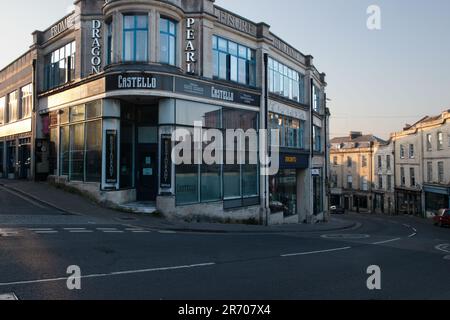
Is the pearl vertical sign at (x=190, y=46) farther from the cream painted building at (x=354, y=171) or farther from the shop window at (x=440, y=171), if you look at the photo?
the cream painted building at (x=354, y=171)

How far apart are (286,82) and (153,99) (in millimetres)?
12413

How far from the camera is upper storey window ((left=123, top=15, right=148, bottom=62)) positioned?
19672mm

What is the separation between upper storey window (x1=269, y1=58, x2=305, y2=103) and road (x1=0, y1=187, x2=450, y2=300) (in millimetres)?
14264

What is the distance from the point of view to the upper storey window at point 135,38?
19672mm

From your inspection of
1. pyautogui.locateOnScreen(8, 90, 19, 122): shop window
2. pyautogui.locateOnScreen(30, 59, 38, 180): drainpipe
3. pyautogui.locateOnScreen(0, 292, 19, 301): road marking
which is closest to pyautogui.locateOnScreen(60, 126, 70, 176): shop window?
pyautogui.locateOnScreen(30, 59, 38, 180): drainpipe

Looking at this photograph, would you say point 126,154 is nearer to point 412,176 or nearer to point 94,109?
point 94,109

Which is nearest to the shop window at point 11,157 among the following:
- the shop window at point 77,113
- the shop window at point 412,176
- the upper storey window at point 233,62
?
the shop window at point 77,113

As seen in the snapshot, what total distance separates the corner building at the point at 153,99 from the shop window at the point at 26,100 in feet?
5.44

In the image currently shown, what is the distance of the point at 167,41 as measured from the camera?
66.6ft
